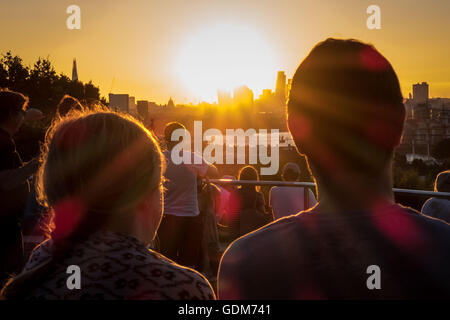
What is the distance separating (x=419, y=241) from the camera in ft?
3.97

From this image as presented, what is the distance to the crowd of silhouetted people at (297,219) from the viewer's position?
1.20 metres

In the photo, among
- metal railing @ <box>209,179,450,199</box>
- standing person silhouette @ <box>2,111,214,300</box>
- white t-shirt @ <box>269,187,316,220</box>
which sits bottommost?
white t-shirt @ <box>269,187,316,220</box>

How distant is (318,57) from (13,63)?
160ft

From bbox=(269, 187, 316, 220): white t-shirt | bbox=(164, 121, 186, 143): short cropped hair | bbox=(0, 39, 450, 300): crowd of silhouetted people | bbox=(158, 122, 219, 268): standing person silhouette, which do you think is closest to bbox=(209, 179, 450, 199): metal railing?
bbox=(269, 187, 316, 220): white t-shirt

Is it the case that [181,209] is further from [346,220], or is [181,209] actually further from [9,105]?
[346,220]

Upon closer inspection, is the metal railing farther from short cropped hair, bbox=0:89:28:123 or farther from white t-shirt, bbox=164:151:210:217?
short cropped hair, bbox=0:89:28:123

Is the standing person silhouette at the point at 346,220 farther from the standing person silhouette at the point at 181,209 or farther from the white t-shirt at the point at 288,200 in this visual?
the white t-shirt at the point at 288,200

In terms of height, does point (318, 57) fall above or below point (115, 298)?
above

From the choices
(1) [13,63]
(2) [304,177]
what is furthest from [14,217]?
(1) [13,63]

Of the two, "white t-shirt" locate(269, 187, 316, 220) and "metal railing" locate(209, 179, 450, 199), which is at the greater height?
"metal railing" locate(209, 179, 450, 199)

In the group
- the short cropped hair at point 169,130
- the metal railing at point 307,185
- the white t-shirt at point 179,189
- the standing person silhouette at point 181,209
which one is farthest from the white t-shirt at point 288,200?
the short cropped hair at point 169,130

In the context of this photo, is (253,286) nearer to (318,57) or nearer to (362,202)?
(362,202)

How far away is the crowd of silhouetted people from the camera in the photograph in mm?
1204

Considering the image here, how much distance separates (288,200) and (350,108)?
520 centimetres
